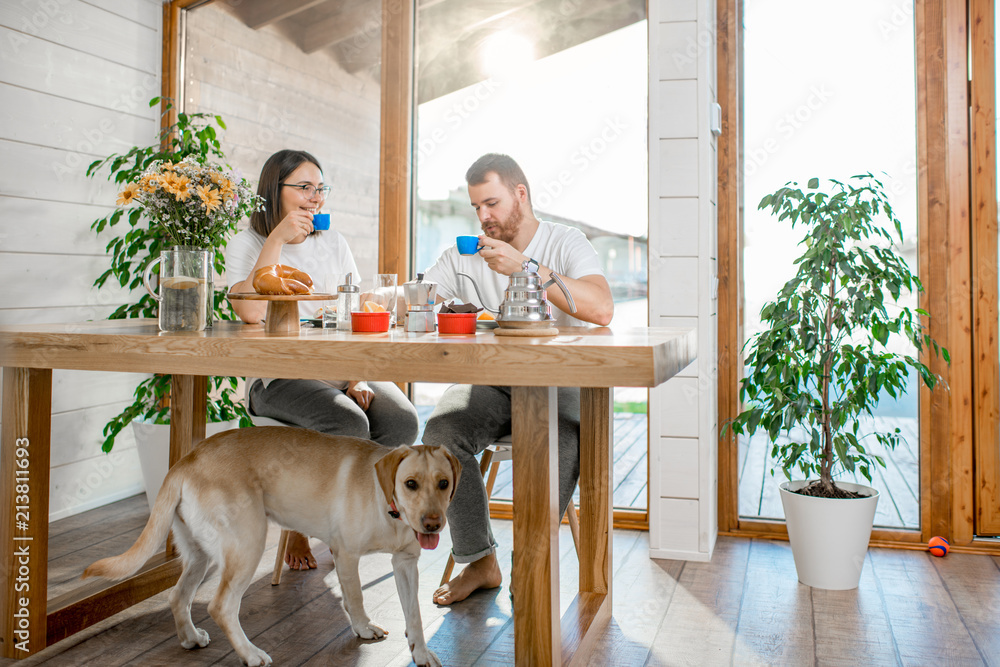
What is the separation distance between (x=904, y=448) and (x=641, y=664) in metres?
1.50

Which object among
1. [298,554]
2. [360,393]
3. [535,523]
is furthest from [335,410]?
[535,523]

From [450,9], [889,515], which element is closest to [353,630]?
[889,515]

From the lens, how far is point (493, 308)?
2406 mm

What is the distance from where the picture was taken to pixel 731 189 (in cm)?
286

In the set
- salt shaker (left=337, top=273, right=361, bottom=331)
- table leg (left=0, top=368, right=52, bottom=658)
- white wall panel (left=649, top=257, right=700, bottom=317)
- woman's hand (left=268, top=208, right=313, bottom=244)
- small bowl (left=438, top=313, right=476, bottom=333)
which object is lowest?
table leg (left=0, top=368, right=52, bottom=658)

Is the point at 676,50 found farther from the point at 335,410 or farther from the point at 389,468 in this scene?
the point at 389,468

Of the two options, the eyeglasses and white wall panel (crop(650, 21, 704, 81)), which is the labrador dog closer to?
the eyeglasses

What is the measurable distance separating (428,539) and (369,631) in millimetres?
427

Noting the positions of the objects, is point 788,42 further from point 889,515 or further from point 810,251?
point 889,515

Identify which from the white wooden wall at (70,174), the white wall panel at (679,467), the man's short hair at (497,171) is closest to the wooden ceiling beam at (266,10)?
the white wooden wall at (70,174)

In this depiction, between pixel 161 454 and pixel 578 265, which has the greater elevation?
pixel 578 265

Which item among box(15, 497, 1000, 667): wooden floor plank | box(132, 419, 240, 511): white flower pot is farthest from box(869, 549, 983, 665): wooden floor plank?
box(132, 419, 240, 511): white flower pot

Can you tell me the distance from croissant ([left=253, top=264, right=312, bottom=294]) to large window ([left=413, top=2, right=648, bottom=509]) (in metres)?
1.44

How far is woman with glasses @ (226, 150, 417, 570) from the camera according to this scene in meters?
2.15
